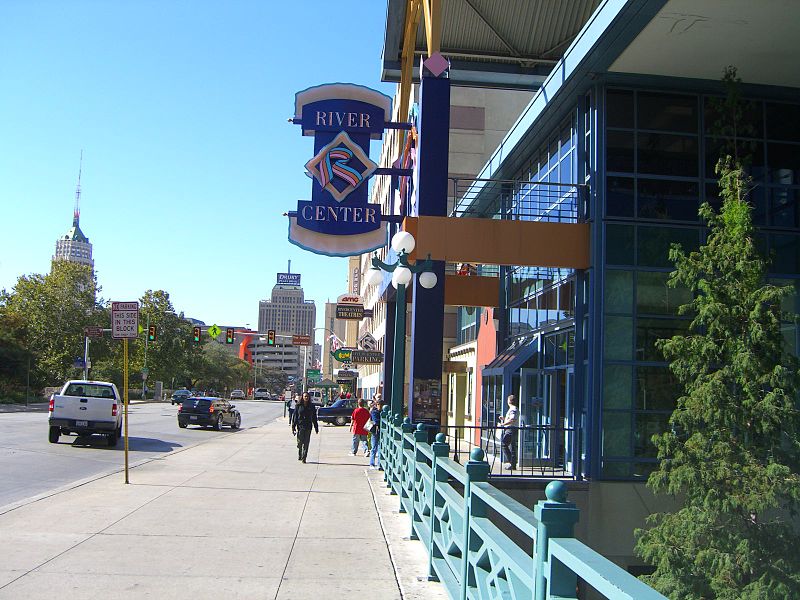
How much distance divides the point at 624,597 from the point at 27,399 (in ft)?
194

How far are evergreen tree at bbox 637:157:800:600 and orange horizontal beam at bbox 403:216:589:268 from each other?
3.84 meters

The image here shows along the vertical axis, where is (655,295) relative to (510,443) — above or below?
above

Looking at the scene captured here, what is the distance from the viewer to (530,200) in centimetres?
2030

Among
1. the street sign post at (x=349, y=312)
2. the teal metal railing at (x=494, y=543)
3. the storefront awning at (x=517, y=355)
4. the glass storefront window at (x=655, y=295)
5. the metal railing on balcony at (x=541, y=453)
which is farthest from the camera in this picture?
the street sign post at (x=349, y=312)

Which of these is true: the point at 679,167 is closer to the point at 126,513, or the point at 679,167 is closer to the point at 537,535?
the point at 126,513

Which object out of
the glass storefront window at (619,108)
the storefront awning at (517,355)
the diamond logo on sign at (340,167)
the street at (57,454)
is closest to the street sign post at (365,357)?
the street at (57,454)

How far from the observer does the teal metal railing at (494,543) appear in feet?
10.1

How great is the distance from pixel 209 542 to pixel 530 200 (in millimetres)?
13568

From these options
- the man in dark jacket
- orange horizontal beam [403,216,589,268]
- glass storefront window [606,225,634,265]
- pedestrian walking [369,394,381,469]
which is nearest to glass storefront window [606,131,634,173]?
glass storefront window [606,225,634,265]

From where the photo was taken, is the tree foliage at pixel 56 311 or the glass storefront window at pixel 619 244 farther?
the tree foliage at pixel 56 311

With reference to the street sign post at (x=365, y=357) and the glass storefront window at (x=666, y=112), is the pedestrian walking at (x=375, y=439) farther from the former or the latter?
the street sign post at (x=365, y=357)

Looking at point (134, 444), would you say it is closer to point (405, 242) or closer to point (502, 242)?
point (405, 242)

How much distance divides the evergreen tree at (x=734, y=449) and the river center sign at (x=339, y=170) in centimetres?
783

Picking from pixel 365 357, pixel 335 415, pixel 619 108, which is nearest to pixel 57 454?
pixel 619 108
